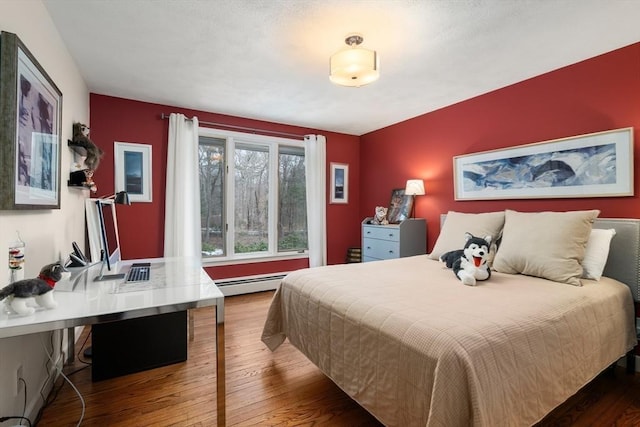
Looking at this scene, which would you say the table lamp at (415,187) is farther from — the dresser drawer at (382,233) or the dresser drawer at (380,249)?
the dresser drawer at (380,249)

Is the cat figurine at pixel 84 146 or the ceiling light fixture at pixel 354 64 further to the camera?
the cat figurine at pixel 84 146

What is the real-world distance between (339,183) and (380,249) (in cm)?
139

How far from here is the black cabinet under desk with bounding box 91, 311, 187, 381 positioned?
197cm

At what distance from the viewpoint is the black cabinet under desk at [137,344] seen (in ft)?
6.45

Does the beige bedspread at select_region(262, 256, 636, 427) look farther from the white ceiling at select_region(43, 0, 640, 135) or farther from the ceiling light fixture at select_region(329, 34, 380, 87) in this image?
the white ceiling at select_region(43, 0, 640, 135)

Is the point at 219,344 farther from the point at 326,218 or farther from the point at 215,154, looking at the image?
the point at 326,218

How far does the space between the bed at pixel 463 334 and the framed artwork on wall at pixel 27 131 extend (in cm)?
152

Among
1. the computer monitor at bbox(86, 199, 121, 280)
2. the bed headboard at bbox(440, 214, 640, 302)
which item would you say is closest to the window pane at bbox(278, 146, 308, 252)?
the computer monitor at bbox(86, 199, 121, 280)

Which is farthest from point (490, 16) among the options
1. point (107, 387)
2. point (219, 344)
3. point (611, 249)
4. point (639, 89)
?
point (107, 387)

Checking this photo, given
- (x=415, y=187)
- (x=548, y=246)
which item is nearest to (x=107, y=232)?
(x=548, y=246)

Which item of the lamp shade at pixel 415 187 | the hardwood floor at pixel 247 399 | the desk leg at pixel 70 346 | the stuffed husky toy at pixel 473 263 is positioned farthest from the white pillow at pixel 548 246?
the desk leg at pixel 70 346

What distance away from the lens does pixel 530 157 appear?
105 inches

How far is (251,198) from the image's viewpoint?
407 centimetres

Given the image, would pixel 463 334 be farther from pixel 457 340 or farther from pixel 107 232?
pixel 107 232
